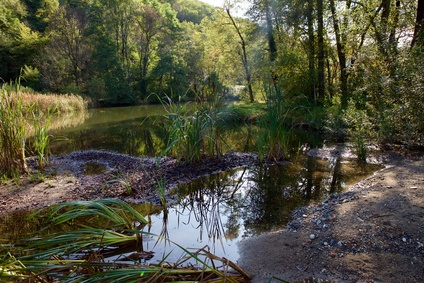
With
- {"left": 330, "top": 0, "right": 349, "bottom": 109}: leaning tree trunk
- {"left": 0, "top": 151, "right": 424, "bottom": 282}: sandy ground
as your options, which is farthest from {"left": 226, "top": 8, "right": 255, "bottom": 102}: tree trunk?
{"left": 0, "top": 151, "right": 424, "bottom": 282}: sandy ground

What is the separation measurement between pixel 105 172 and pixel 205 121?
2.50 m

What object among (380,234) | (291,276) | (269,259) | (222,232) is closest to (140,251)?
(222,232)

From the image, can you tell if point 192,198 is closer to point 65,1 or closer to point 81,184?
point 81,184

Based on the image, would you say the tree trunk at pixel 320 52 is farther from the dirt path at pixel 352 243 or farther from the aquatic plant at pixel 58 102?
the aquatic plant at pixel 58 102

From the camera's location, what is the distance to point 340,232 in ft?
10.3

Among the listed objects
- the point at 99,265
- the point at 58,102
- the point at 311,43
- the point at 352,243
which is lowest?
the point at 352,243

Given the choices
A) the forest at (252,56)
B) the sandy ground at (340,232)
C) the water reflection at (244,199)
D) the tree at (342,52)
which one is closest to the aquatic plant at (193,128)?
the forest at (252,56)

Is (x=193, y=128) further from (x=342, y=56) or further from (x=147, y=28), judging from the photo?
(x=147, y=28)

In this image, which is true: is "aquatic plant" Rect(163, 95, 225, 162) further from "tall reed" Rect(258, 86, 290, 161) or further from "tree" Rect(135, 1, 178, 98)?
"tree" Rect(135, 1, 178, 98)

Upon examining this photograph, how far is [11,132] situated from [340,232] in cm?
556

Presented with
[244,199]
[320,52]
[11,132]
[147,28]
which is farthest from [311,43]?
[147,28]

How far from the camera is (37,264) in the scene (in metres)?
2.28

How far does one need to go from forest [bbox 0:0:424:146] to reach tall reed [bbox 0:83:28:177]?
15.7 inches

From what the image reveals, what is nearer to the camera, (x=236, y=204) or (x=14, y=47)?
(x=236, y=204)
